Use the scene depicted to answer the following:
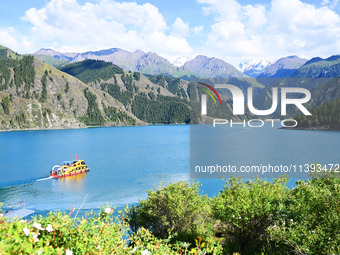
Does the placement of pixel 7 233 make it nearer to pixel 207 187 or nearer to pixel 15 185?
pixel 207 187

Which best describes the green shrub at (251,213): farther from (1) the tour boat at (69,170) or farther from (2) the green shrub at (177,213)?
(1) the tour boat at (69,170)

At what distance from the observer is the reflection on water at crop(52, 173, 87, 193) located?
58.8 metres

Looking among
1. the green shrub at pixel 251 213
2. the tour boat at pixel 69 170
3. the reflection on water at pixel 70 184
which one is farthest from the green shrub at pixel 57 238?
the tour boat at pixel 69 170

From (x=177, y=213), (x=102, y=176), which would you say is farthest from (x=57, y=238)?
(x=102, y=176)

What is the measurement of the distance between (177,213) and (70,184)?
48.8 meters

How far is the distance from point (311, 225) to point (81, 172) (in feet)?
227

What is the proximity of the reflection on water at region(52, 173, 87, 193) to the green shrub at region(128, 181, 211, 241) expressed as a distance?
37901 millimetres

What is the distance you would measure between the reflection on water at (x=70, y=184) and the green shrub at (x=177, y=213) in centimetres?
3790

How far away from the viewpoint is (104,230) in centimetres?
655

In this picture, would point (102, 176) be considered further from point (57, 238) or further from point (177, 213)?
point (57, 238)

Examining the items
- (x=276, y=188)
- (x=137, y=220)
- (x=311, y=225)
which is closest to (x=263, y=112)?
(x=276, y=188)

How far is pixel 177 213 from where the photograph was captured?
70.7ft

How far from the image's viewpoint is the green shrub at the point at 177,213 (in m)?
21.7

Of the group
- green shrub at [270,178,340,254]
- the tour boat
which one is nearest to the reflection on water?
the tour boat
